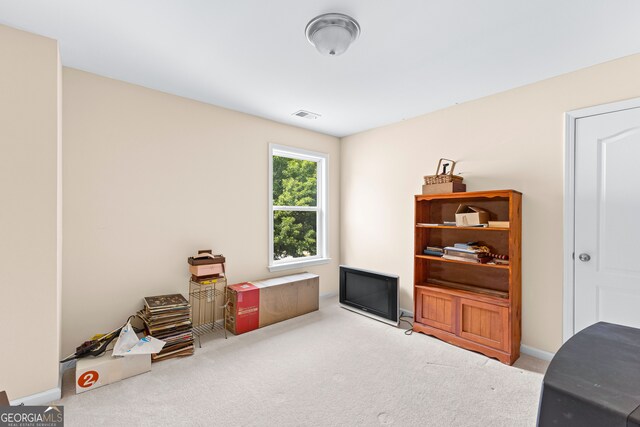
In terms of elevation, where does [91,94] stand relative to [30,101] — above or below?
above

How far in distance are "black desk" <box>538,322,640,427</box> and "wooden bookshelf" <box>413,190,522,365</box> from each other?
194cm

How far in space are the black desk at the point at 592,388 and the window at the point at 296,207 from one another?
3.34 m

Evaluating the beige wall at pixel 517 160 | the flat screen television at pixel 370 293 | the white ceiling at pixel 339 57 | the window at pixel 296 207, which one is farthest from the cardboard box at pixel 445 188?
the window at pixel 296 207

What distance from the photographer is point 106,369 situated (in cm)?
222

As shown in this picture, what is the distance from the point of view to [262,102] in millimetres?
3232

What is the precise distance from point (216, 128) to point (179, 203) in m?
0.96

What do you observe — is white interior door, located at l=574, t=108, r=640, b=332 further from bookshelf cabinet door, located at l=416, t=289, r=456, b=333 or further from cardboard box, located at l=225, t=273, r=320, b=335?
cardboard box, located at l=225, t=273, r=320, b=335

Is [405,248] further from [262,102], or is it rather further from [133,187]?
[133,187]

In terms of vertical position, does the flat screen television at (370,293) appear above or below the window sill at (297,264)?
below

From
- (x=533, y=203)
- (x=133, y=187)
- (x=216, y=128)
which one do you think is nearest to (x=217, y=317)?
(x=133, y=187)

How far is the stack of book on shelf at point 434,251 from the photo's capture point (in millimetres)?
3129

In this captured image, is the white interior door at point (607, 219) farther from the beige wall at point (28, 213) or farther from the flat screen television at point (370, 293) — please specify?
the beige wall at point (28, 213)

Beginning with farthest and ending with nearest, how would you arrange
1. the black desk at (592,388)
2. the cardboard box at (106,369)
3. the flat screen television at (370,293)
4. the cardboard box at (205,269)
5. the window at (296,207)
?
the window at (296,207)
the flat screen television at (370,293)
the cardboard box at (205,269)
the cardboard box at (106,369)
the black desk at (592,388)

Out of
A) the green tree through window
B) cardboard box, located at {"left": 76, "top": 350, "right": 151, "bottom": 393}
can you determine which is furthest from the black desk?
the green tree through window
